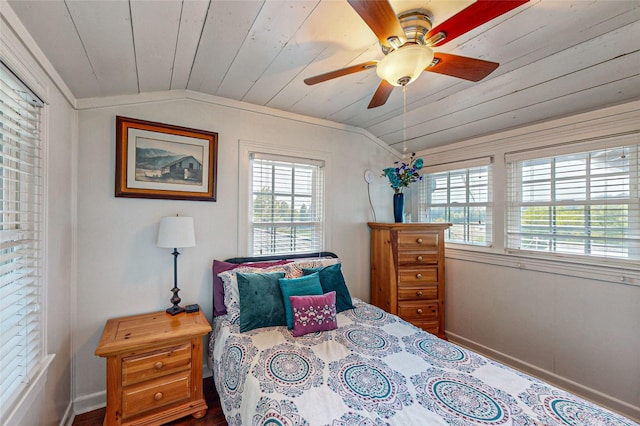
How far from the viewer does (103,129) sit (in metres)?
1.94

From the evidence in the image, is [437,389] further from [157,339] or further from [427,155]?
[427,155]

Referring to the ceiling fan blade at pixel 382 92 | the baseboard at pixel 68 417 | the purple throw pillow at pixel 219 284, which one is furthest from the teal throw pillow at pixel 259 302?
the ceiling fan blade at pixel 382 92

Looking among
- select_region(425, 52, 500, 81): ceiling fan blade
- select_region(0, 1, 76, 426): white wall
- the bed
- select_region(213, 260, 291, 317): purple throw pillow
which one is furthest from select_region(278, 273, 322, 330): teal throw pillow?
select_region(425, 52, 500, 81): ceiling fan blade

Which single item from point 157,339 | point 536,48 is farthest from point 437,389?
point 536,48

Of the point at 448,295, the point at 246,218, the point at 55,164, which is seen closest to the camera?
the point at 55,164

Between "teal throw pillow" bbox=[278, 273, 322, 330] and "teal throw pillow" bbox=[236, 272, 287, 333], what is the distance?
0.15ft

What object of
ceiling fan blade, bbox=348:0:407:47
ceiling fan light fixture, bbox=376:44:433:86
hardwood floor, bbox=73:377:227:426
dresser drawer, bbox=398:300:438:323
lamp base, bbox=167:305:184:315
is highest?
ceiling fan blade, bbox=348:0:407:47

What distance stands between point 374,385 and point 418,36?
175cm

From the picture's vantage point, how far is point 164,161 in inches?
83.7

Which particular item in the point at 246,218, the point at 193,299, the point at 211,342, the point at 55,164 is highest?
the point at 55,164

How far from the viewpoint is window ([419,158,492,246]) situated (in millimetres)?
2793

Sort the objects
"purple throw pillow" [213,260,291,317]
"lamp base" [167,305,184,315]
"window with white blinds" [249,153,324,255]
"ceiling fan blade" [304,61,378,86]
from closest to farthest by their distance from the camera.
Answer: "ceiling fan blade" [304,61,378,86], "lamp base" [167,305,184,315], "purple throw pillow" [213,260,291,317], "window with white blinds" [249,153,324,255]

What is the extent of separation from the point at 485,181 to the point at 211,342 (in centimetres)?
302

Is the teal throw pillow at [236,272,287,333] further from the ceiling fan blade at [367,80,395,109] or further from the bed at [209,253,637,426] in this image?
the ceiling fan blade at [367,80,395,109]
